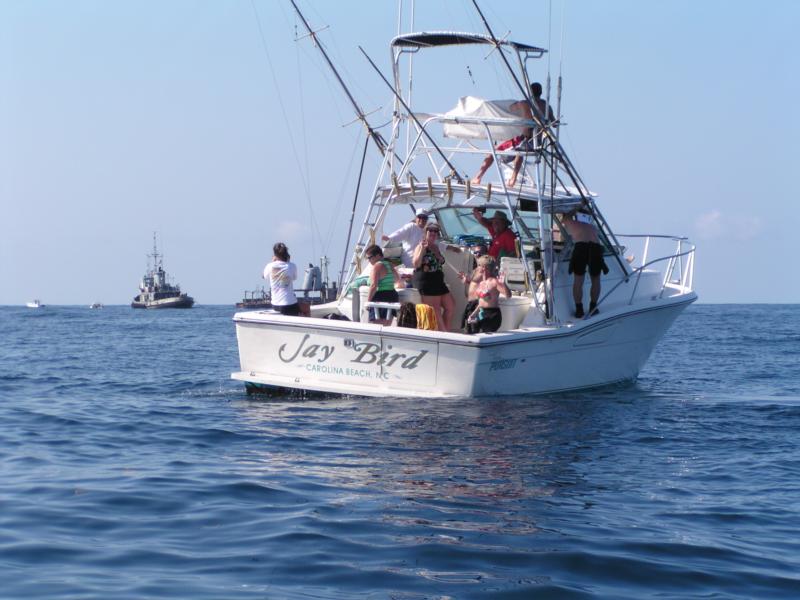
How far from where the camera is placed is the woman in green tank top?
13.4 m

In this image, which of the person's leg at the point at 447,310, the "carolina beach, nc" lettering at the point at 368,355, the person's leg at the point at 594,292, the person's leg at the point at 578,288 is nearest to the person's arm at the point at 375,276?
the person's leg at the point at 447,310

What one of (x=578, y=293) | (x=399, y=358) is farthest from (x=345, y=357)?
(x=578, y=293)

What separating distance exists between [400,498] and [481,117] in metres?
7.48

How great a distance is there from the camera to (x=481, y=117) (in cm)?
1409

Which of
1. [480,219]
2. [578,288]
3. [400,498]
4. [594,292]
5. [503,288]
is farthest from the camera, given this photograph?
[480,219]

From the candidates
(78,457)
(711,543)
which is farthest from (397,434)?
(711,543)

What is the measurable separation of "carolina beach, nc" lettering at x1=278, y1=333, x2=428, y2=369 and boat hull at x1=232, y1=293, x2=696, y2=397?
0.5 inches

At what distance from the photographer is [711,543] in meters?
6.68

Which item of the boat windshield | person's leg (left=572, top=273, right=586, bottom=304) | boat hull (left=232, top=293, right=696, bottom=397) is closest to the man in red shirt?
the boat windshield

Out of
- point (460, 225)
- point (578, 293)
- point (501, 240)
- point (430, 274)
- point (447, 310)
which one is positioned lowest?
point (447, 310)

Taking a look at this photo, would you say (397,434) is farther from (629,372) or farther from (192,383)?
(192,383)

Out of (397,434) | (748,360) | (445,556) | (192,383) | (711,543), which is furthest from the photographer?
(748,360)

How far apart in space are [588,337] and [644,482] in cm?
581

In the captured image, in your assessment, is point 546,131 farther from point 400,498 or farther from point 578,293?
point 400,498
